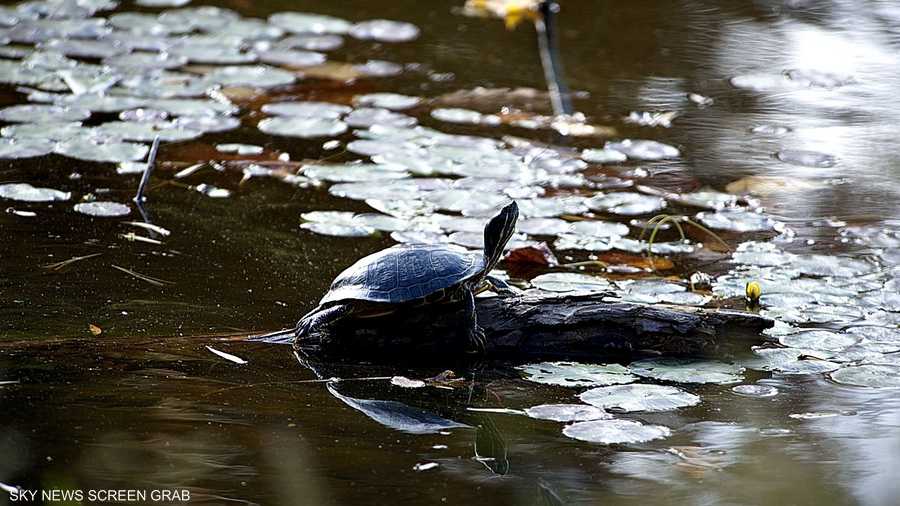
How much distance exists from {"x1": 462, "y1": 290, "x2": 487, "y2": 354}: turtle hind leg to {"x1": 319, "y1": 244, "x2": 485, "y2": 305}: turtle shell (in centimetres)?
6

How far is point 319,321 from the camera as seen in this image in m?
2.67

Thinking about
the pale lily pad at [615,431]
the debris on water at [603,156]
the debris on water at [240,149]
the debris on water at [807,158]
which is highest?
the pale lily pad at [615,431]

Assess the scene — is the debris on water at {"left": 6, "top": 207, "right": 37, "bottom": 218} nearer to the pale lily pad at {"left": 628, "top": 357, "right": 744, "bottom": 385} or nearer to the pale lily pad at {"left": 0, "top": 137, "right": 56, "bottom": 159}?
the pale lily pad at {"left": 0, "top": 137, "right": 56, "bottom": 159}

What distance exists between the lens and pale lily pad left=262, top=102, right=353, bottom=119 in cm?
450

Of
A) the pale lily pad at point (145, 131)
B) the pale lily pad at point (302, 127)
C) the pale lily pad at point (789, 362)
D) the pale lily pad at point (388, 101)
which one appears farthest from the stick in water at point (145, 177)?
the pale lily pad at point (789, 362)

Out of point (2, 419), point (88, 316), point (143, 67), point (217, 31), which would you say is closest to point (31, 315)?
point (88, 316)

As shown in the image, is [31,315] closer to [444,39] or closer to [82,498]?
[82,498]

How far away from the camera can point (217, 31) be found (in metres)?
5.54

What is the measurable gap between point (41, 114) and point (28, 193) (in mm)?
807

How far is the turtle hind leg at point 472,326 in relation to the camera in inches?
103

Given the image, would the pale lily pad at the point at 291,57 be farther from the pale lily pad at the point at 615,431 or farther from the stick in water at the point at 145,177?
the pale lily pad at the point at 615,431

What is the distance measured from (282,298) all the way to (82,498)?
1090 millimetres

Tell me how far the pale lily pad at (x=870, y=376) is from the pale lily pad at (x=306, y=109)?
→ 2.38 meters

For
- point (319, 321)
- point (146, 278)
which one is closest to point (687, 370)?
point (319, 321)
